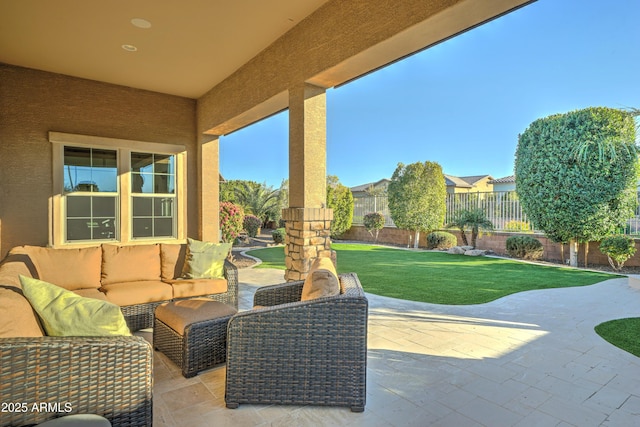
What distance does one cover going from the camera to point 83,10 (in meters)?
3.90

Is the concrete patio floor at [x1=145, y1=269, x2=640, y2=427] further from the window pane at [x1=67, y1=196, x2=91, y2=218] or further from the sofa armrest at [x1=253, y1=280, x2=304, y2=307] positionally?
the window pane at [x1=67, y1=196, x2=91, y2=218]

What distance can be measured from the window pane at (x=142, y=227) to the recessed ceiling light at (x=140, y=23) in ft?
11.8

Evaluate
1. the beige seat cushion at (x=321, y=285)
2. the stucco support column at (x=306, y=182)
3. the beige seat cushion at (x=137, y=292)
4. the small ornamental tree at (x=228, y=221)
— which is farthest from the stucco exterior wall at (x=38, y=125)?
the beige seat cushion at (x=321, y=285)

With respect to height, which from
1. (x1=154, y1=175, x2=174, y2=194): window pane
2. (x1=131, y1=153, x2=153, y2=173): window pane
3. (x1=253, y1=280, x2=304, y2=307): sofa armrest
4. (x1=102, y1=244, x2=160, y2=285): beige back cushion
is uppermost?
(x1=131, y1=153, x2=153, y2=173): window pane

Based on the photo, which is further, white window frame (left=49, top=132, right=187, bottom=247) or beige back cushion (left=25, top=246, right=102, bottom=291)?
white window frame (left=49, top=132, right=187, bottom=247)

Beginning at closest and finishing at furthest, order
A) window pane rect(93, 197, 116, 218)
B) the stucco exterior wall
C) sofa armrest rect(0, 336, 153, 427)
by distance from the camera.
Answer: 1. sofa armrest rect(0, 336, 153, 427)
2. the stucco exterior wall
3. window pane rect(93, 197, 116, 218)

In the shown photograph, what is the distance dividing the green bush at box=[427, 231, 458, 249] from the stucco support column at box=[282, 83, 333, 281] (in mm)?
8133

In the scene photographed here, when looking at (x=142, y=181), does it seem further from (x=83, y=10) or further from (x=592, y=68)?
(x=592, y=68)

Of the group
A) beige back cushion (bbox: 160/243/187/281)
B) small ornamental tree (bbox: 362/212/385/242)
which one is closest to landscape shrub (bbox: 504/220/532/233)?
small ornamental tree (bbox: 362/212/385/242)

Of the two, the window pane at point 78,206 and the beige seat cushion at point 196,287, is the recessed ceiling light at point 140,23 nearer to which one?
the beige seat cushion at point 196,287

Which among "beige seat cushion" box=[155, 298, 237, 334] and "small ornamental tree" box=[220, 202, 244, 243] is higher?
"small ornamental tree" box=[220, 202, 244, 243]

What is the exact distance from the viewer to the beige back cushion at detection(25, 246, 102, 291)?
3.66 meters

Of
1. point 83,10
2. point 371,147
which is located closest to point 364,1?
point 83,10

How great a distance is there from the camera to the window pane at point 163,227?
6.85m
